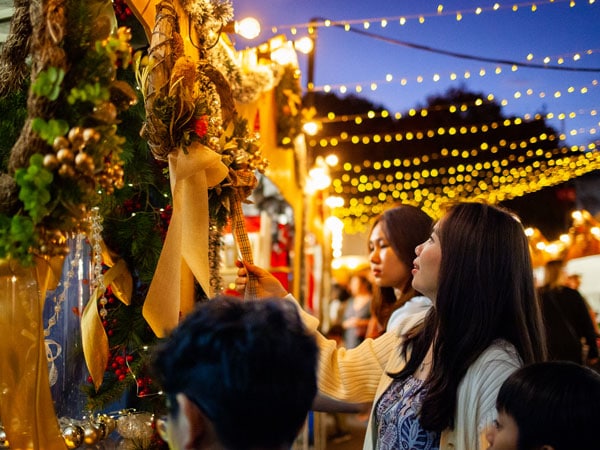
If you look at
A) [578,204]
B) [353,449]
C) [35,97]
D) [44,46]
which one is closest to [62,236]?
[35,97]

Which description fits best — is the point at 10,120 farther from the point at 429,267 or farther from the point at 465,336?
the point at 465,336

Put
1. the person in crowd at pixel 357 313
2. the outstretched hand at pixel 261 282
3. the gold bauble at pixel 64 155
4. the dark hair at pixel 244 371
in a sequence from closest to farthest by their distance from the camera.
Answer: the dark hair at pixel 244 371
the gold bauble at pixel 64 155
the outstretched hand at pixel 261 282
the person in crowd at pixel 357 313

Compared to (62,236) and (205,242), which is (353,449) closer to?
(205,242)

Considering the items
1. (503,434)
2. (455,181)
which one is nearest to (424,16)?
(503,434)

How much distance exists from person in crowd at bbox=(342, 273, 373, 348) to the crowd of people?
665cm

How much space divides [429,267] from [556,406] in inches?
26.9

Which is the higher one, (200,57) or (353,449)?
(200,57)

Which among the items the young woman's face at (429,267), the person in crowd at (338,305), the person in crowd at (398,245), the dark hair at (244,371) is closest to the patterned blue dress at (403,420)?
the young woman's face at (429,267)

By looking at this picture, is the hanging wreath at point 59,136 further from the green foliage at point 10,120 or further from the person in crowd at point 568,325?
the person in crowd at point 568,325

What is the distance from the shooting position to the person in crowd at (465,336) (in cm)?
201

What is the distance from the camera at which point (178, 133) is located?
7.61 feet

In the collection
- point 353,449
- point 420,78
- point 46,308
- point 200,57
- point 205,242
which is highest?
point 420,78

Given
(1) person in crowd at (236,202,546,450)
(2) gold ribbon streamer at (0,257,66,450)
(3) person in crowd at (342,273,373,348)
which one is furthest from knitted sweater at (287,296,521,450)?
(3) person in crowd at (342,273,373,348)

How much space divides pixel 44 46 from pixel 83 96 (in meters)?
0.16
